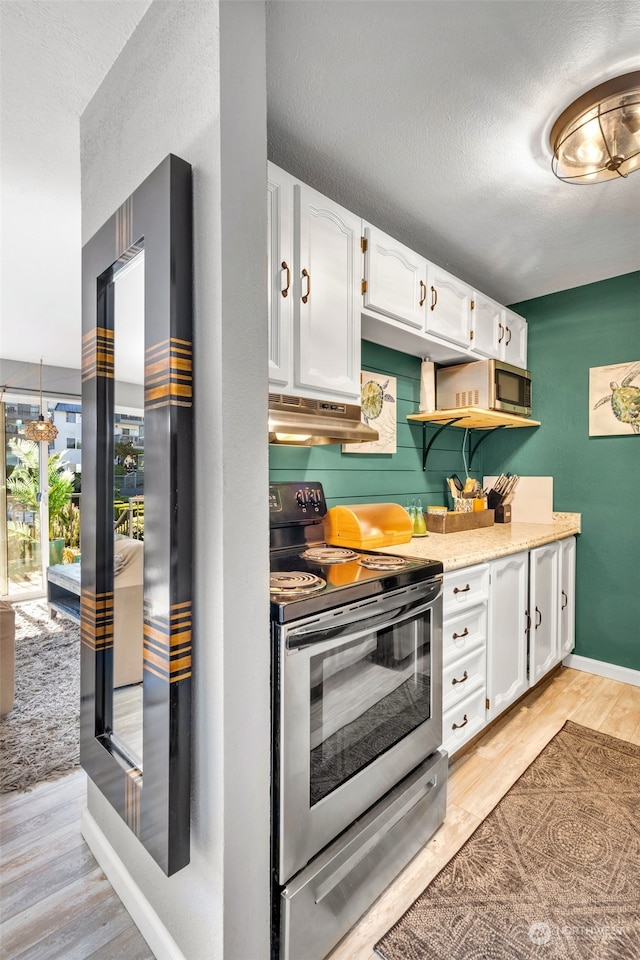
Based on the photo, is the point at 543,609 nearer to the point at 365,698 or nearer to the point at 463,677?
the point at 463,677

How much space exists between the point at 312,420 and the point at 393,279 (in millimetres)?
842

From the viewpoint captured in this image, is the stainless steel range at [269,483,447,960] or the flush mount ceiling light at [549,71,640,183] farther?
the flush mount ceiling light at [549,71,640,183]

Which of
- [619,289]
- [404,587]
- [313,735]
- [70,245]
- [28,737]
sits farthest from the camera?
[619,289]

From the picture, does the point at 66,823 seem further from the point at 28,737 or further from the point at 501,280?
the point at 501,280

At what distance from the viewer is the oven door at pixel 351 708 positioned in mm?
1218

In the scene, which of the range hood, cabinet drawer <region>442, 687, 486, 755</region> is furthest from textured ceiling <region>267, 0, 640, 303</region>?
cabinet drawer <region>442, 687, 486, 755</region>

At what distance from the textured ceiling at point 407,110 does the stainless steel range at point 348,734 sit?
60.4 inches

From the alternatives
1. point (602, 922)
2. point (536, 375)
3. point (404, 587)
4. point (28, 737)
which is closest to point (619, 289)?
point (536, 375)

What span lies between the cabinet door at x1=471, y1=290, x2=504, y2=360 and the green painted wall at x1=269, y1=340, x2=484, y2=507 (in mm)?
377

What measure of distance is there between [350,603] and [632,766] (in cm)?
176

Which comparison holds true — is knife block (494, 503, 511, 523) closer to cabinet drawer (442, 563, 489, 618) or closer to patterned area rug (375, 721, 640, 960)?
cabinet drawer (442, 563, 489, 618)

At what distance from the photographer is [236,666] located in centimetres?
106

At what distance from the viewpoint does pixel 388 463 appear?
2.77 metres

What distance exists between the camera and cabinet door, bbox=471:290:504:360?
2701mm
